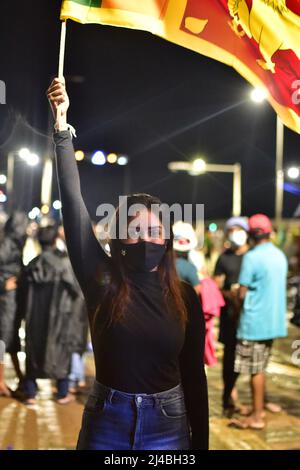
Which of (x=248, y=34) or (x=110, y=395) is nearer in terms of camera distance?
(x=110, y=395)

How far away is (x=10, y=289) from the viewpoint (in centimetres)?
689

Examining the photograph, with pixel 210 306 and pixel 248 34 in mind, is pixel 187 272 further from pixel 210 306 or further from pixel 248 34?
pixel 248 34

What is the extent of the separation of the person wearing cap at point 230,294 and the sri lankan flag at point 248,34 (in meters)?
3.44

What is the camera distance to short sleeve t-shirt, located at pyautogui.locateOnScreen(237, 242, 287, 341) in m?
5.89

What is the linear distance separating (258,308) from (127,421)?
12.6 ft

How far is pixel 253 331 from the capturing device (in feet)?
19.3

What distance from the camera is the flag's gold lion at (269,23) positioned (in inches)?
122

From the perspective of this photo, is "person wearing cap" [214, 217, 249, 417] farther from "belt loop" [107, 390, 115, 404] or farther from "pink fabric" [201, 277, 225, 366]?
"belt loop" [107, 390, 115, 404]

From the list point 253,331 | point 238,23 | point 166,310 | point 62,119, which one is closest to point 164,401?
point 166,310

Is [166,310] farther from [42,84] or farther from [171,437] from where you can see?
[42,84]

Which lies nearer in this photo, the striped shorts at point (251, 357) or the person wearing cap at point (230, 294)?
the striped shorts at point (251, 357)

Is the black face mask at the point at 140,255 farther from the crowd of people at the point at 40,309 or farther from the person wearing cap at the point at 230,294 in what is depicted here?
the crowd of people at the point at 40,309

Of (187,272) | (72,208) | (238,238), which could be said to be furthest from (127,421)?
(238,238)

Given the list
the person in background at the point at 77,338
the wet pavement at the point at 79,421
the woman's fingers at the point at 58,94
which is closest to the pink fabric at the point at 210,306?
the wet pavement at the point at 79,421
